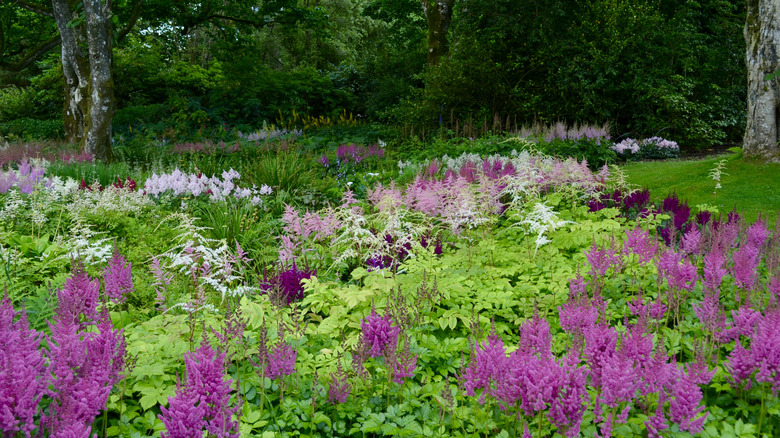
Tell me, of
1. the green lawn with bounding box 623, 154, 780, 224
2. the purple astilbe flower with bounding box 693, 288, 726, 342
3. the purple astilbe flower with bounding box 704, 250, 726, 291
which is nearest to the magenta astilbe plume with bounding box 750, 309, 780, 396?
the purple astilbe flower with bounding box 693, 288, 726, 342

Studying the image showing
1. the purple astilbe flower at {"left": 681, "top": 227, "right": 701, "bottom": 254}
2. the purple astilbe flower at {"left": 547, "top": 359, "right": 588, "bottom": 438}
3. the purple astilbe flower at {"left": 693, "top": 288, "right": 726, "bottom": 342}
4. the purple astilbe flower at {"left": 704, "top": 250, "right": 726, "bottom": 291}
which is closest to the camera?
the purple astilbe flower at {"left": 547, "top": 359, "right": 588, "bottom": 438}

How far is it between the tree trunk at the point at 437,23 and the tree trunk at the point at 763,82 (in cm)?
847

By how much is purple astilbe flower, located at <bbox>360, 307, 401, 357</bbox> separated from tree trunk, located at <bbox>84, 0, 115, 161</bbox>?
971 centimetres

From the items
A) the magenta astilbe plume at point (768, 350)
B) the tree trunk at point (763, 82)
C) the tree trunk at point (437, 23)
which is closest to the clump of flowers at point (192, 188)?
the magenta astilbe plume at point (768, 350)

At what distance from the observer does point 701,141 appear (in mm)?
14562

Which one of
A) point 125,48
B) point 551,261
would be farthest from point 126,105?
point 551,261

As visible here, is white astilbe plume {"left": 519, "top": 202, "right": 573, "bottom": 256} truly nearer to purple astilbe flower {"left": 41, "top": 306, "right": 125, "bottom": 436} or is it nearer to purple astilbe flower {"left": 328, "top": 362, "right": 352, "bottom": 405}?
purple astilbe flower {"left": 328, "top": 362, "right": 352, "bottom": 405}

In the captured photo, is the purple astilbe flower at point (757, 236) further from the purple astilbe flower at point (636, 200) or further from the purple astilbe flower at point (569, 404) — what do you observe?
the purple astilbe flower at point (569, 404)

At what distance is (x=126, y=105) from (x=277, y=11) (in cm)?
808

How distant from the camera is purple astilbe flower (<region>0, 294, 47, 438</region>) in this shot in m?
1.68

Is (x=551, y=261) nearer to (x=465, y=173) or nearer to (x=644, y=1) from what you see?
(x=465, y=173)

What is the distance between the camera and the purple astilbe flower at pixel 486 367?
6.62 feet

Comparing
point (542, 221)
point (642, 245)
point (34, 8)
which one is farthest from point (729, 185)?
point (34, 8)

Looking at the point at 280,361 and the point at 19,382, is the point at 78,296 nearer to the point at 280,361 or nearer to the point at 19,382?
the point at 19,382
